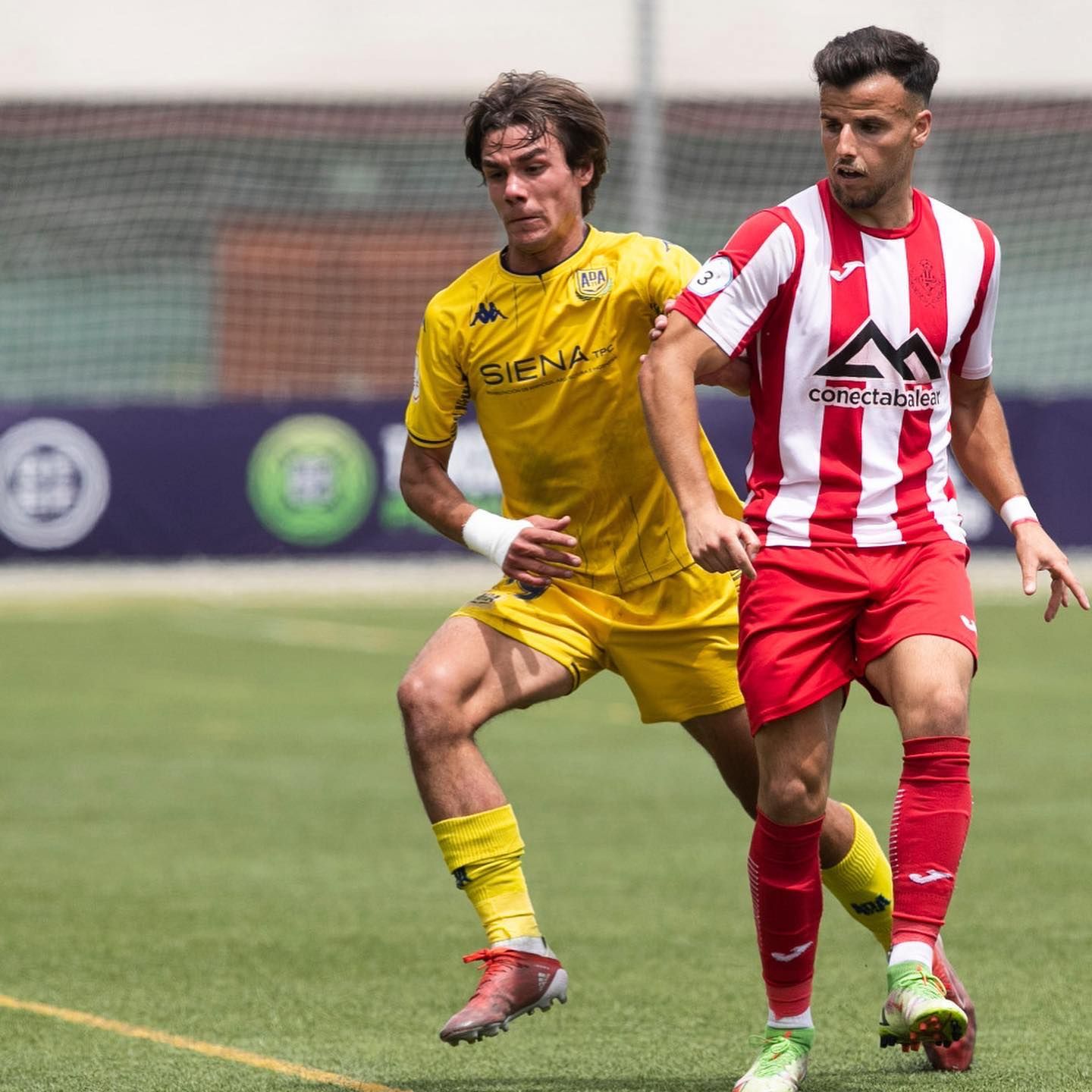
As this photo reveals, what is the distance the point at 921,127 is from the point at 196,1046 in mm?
2790

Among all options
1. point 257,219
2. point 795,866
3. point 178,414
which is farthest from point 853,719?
point 257,219

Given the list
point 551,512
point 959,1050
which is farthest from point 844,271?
point 959,1050

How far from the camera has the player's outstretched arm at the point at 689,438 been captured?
172 inches

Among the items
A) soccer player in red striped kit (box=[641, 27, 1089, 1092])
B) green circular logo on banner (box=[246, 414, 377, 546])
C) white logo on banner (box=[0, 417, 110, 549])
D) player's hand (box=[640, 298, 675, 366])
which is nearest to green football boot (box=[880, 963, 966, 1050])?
soccer player in red striped kit (box=[641, 27, 1089, 1092])

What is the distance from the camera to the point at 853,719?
11680 millimetres

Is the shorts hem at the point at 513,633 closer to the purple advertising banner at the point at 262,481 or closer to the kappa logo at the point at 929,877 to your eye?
the kappa logo at the point at 929,877

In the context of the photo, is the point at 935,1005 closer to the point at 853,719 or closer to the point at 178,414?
the point at 853,719

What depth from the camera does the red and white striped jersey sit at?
453cm

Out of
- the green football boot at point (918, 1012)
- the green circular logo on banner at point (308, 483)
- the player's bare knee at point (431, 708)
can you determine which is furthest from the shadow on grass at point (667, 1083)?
the green circular logo on banner at point (308, 483)

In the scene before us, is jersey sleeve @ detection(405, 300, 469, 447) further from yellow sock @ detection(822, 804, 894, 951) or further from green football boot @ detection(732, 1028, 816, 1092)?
green football boot @ detection(732, 1028, 816, 1092)

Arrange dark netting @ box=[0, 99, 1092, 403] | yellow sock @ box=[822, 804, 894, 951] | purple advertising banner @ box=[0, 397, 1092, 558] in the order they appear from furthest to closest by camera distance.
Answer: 1. dark netting @ box=[0, 99, 1092, 403]
2. purple advertising banner @ box=[0, 397, 1092, 558]
3. yellow sock @ box=[822, 804, 894, 951]

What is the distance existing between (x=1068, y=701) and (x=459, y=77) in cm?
1045

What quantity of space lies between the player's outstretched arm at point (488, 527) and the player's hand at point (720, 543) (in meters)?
0.66

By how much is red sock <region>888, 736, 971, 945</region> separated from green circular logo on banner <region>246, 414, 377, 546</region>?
1417 cm
